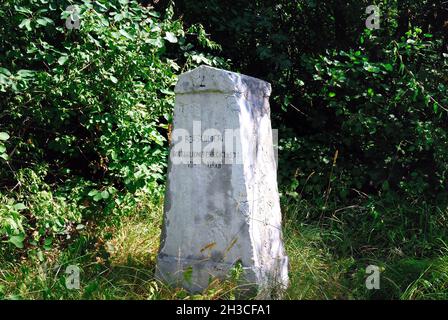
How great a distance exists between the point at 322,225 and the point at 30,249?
2321 mm

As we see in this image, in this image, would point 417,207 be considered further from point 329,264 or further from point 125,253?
point 125,253

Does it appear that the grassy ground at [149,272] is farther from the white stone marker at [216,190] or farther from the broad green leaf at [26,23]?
the broad green leaf at [26,23]

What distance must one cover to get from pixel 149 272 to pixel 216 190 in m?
0.73

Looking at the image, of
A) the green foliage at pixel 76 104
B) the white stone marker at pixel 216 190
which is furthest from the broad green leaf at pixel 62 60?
the white stone marker at pixel 216 190

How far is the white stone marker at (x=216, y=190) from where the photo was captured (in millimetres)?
3203

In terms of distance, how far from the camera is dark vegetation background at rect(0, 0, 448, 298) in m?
3.94

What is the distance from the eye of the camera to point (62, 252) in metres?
3.91

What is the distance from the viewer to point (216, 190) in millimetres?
3260

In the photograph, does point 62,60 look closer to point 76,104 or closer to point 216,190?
point 76,104

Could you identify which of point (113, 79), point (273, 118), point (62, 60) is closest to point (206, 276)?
point (113, 79)

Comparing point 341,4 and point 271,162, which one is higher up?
point 341,4

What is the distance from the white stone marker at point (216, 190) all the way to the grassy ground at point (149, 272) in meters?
0.14

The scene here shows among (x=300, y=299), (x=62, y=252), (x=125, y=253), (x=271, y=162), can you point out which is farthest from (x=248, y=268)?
(x=62, y=252)

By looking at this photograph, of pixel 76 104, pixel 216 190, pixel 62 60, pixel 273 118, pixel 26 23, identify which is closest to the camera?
pixel 216 190
